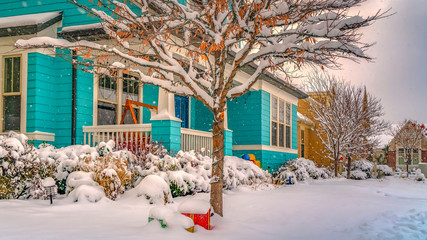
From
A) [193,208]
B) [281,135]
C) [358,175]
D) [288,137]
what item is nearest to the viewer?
[193,208]

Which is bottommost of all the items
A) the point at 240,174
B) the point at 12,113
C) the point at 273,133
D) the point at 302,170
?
the point at 302,170

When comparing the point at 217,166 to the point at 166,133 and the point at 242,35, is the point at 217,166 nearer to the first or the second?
the point at 242,35

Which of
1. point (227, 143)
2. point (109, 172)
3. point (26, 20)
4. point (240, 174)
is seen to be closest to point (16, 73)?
point (26, 20)

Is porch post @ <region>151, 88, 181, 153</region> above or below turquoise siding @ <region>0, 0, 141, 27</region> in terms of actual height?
below

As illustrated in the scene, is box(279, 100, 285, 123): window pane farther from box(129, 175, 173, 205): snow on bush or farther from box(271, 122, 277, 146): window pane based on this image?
box(129, 175, 173, 205): snow on bush

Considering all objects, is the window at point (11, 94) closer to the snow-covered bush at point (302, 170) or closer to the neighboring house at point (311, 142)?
the snow-covered bush at point (302, 170)

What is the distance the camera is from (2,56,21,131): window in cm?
1002

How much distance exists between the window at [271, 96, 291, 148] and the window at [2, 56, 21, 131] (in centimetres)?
1024

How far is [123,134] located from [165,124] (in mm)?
1294

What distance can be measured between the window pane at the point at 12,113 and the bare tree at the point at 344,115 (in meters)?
13.3

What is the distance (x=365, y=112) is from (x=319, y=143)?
7.57m

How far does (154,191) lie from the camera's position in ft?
22.3

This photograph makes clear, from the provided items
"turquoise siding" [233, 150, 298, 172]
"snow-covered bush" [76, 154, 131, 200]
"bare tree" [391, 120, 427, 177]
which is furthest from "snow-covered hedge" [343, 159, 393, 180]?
"snow-covered bush" [76, 154, 131, 200]

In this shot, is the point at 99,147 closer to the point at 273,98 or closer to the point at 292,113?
the point at 273,98
